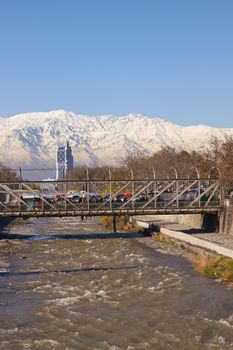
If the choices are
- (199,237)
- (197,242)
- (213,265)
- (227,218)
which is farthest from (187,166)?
(213,265)

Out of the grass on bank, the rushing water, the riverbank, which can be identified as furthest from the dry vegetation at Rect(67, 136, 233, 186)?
the rushing water

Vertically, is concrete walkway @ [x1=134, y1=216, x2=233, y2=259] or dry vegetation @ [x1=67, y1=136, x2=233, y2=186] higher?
dry vegetation @ [x1=67, y1=136, x2=233, y2=186]

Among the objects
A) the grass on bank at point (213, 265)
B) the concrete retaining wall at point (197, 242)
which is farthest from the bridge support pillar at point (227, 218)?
the grass on bank at point (213, 265)

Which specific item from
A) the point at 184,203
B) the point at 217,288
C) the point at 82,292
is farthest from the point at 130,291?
the point at 184,203

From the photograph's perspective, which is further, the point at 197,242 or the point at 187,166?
the point at 187,166

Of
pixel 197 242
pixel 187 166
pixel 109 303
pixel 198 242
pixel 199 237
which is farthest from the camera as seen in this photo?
pixel 187 166

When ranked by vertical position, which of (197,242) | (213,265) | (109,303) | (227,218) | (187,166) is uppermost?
(187,166)

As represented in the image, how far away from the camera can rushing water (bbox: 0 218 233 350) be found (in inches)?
766

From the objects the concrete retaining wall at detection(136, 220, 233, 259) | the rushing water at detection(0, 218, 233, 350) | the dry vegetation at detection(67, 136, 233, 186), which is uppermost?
the dry vegetation at detection(67, 136, 233, 186)

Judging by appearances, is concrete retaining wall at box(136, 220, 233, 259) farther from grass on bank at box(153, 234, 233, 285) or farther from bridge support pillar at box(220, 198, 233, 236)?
bridge support pillar at box(220, 198, 233, 236)

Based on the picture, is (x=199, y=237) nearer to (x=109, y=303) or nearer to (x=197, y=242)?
(x=197, y=242)

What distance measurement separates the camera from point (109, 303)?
24.5 metres

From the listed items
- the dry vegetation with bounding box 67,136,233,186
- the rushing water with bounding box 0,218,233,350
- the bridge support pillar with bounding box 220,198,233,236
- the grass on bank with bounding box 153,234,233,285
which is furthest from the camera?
the dry vegetation with bounding box 67,136,233,186

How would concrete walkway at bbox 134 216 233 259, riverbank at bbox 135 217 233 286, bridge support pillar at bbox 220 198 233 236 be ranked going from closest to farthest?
1. riverbank at bbox 135 217 233 286
2. concrete walkway at bbox 134 216 233 259
3. bridge support pillar at bbox 220 198 233 236
